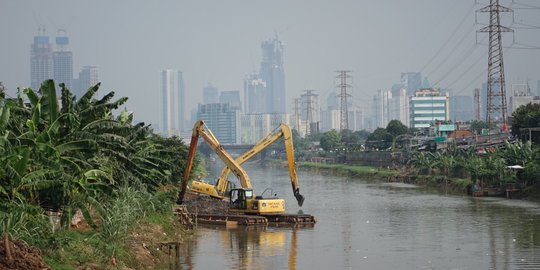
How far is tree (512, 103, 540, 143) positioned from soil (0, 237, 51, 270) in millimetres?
67482

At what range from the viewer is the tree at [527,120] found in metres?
83.9

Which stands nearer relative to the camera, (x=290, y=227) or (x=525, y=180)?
(x=290, y=227)

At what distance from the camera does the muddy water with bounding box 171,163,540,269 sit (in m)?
34.3

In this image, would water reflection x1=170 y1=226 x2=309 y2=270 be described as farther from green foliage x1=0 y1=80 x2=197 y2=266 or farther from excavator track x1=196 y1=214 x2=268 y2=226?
green foliage x1=0 y1=80 x2=197 y2=266

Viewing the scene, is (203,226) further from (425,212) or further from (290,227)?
(425,212)

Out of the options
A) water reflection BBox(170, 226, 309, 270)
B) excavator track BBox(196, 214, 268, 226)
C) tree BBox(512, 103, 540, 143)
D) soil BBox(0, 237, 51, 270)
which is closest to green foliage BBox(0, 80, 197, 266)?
soil BBox(0, 237, 51, 270)

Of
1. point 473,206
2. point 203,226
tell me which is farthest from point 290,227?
point 473,206

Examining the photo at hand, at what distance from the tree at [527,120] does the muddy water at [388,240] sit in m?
22.6

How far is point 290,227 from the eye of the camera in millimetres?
47000

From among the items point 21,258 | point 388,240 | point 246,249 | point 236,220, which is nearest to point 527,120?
point 236,220

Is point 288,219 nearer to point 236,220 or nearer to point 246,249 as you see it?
point 236,220

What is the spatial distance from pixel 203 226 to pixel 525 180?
29199 mm

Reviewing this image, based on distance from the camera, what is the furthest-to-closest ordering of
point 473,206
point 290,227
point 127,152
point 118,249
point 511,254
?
point 473,206 → point 290,227 → point 127,152 → point 511,254 → point 118,249

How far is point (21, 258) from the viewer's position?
70.8 ft
